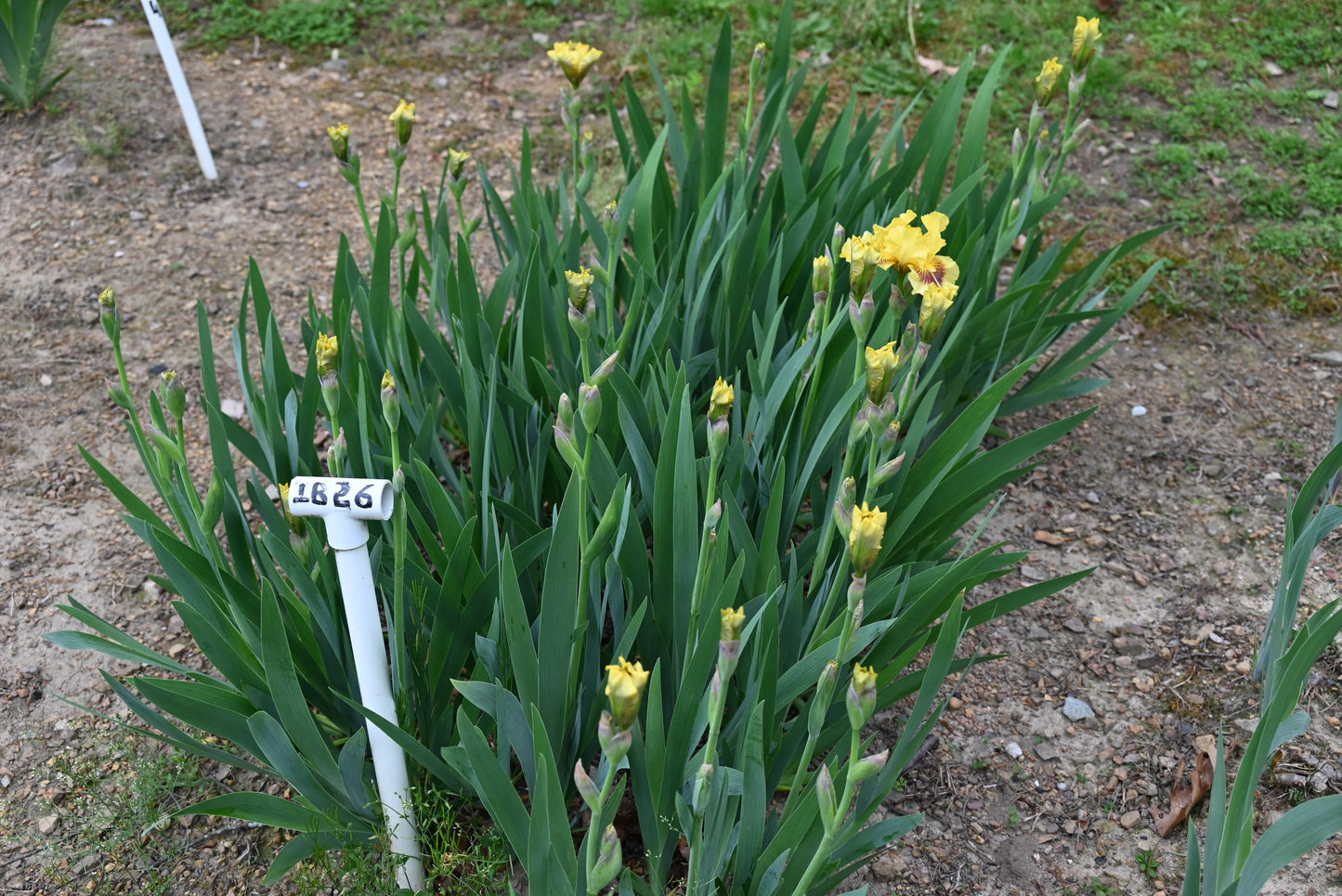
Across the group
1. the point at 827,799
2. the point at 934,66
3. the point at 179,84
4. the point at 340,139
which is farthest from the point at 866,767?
the point at 934,66

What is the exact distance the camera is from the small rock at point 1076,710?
175cm

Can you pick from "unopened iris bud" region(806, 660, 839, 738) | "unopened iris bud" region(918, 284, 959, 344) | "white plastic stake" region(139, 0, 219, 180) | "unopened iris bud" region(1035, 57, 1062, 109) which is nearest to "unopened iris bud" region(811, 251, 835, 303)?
"unopened iris bud" region(918, 284, 959, 344)

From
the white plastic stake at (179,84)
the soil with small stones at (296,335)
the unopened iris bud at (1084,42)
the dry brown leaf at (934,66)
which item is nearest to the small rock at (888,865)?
the soil with small stones at (296,335)

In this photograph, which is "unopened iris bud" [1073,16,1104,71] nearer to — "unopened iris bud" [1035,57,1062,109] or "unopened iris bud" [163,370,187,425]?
"unopened iris bud" [1035,57,1062,109]

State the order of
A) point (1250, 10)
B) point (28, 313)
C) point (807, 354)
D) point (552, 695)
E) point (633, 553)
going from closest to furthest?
point (552, 695) → point (633, 553) → point (807, 354) → point (28, 313) → point (1250, 10)

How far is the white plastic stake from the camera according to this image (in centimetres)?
265

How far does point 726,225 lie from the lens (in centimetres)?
210

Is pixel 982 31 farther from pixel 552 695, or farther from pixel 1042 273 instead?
pixel 552 695

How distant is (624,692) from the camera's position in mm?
847

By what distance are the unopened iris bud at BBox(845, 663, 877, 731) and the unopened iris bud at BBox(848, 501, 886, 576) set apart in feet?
0.37

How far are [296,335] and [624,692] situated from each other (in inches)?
80.1

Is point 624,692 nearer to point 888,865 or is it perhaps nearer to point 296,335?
point 888,865

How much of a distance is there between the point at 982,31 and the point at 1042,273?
6.27 ft

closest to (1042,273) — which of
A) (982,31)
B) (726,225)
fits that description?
(726,225)
